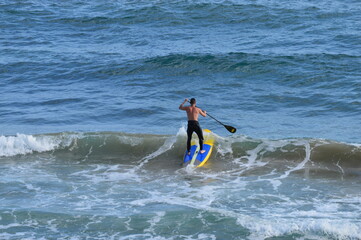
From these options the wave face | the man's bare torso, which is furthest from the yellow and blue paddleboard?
the man's bare torso

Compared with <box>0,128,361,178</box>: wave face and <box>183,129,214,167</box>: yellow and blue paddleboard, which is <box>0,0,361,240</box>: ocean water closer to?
<box>0,128,361,178</box>: wave face

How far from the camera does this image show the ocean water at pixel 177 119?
11.2m

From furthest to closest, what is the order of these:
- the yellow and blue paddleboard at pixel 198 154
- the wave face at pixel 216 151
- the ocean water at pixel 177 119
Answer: the yellow and blue paddleboard at pixel 198 154, the wave face at pixel 216 151, the ocean water at pixel 177 119

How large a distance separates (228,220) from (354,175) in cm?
452

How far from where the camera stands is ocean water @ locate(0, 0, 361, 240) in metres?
11.2

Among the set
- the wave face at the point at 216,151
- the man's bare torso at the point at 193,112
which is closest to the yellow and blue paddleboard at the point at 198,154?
the wave face at the point at 216,151

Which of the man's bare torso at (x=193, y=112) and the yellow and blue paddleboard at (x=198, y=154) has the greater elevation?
the man's bare torso at (x=193, y=112)

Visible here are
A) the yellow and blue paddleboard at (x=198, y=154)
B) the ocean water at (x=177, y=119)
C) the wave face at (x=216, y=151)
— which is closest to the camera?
the ocean water at (x=177, y=119)

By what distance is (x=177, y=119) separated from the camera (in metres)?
18.5

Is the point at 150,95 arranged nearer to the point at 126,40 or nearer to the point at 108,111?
the point at 108,111

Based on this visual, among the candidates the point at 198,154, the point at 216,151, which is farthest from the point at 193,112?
the point at 216,151

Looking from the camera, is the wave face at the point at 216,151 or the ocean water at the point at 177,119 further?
the wave face at the point at 216,151

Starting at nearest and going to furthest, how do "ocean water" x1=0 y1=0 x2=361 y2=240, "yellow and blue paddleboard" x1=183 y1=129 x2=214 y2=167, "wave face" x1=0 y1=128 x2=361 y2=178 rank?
1. "ocean water" x1=0 y1=0 x2=361 y2=240
2. "wave face" x1=0 y1=128 x2=361 y2=178
3. "yellow and blue paddleboard" x1=183 y1=129 x2=214 y2=167

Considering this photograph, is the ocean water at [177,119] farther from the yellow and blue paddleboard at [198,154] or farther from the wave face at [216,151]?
the yellow and blue paddleboard at [198,154]
